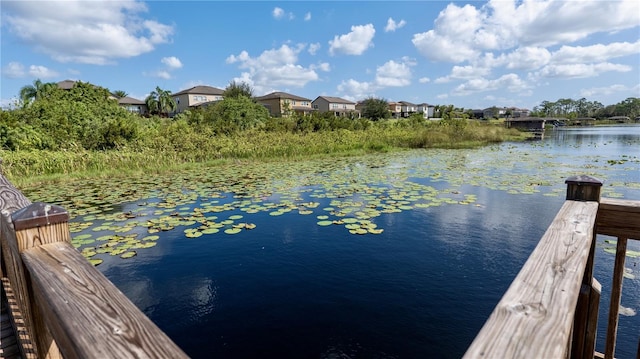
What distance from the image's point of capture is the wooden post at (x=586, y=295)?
4.78 feet

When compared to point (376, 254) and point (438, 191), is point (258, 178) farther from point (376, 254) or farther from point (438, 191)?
point (376, 254)

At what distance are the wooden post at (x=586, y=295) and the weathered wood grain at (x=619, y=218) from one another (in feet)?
0.17

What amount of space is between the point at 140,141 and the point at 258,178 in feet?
24.8

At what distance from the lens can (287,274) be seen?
402 cm

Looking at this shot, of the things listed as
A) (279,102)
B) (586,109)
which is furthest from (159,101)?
(586,109)

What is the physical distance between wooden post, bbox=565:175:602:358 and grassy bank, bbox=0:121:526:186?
39.2 feet

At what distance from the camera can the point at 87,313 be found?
76 centimetres

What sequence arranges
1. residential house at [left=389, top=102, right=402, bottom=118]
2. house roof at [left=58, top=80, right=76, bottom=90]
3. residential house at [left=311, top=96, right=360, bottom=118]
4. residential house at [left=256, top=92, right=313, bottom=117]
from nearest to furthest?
house roof at [left=58, top=80, right=76, bottom=90]
residential house at [left=256, top=92, right=313, bottom=117]
residential house at [left=311, top=96, right=360, bottom=118]
residential house at [left=389, top=102, right=402, bottom=118]

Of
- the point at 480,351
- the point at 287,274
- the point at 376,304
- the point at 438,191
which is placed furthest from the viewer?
the point at 438,191

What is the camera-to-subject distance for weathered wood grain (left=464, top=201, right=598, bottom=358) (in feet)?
2.07

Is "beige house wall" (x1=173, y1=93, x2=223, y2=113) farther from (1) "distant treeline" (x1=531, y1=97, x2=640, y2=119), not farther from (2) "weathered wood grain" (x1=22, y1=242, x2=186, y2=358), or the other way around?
(1) "distant treeline" (x1=531, y1=97, x2=640, y2=119)

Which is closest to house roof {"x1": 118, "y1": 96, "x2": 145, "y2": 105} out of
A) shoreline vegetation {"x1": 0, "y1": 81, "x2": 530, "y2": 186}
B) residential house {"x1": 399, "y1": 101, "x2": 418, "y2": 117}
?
shoreline vegetation {"x1": 0, "y1": 81, "x2": 530, "y2": 186}

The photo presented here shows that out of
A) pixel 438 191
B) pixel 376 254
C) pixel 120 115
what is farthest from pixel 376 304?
pixel 120 115

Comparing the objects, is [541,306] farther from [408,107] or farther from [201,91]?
[408,107]
